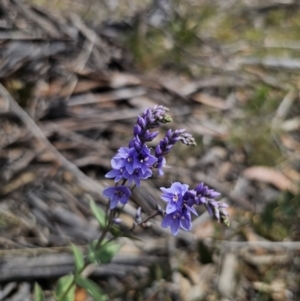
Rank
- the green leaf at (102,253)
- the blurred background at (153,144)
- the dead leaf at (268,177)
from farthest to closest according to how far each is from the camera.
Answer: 1. the dead leaf at (268,177)
2. the blurred background at (153,144)
3. the green leaf at (102,253)

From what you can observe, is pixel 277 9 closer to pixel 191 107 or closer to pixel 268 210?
pixel 191 107

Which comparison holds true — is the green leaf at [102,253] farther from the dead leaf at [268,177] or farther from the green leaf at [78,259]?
the dead leaf at [268,177]

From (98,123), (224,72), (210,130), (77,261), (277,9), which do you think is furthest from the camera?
(277,9)

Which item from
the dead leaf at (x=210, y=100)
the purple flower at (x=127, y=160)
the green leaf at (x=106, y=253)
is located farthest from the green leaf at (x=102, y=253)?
the dead leaf at (x=210, y=100)

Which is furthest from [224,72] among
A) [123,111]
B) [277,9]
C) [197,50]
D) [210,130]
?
[277,9]

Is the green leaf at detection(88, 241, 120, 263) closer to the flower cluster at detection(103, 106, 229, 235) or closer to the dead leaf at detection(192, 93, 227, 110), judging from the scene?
the flower cluster at detection(103, 106, 229, 235)

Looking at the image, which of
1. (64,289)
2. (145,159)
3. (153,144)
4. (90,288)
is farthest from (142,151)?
(153,144)

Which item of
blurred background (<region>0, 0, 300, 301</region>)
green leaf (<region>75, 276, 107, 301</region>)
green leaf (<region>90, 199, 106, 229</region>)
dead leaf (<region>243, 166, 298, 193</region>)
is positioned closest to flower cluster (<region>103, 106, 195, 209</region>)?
green leaf (<region>90, 199, 106, 229</region>)
